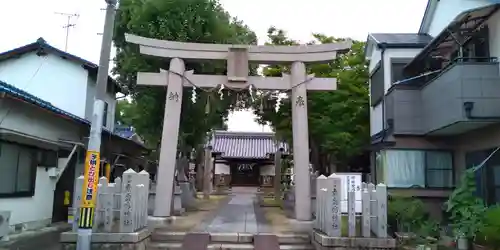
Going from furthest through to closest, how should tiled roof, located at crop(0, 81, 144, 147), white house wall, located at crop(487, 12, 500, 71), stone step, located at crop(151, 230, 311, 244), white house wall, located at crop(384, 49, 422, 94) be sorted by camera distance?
1. white house wall, located at crop(384, 49, 422, 94)
2. white house wall, located at crop(487, 12, 500, 71)
3. stone step, located at crop(151, 230, 311, 244)
4. tiled roof, located at crop(0, 81, 144, 147)

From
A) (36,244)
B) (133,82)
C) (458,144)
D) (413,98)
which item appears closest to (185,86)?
(133,82)

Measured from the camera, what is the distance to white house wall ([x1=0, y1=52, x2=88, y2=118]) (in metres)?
18.7

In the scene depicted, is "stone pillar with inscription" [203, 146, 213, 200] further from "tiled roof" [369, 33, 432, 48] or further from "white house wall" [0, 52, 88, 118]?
"tiled roof" [369, 33, 432, 48]

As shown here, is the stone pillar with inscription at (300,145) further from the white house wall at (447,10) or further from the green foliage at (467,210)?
the white house wall at (447,10)

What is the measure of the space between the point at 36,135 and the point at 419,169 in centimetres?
1346

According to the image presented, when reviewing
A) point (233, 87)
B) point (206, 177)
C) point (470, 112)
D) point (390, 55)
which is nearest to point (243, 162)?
point (206, 177)

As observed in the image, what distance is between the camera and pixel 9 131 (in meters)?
11.9

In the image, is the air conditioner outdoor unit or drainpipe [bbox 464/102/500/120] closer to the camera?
the air conditioner outdoor unit

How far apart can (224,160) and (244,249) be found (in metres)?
35.2

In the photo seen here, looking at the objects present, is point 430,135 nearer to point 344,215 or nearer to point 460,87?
point 460,87

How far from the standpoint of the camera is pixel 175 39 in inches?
701

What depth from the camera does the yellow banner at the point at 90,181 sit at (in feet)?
32.1

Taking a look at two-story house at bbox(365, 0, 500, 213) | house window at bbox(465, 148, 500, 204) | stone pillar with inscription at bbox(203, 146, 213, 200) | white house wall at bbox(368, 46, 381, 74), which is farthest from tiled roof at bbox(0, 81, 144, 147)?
stone pillar with inscription at bbox(203, 146, 213, 200)

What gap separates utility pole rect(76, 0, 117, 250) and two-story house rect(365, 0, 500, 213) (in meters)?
9.75
